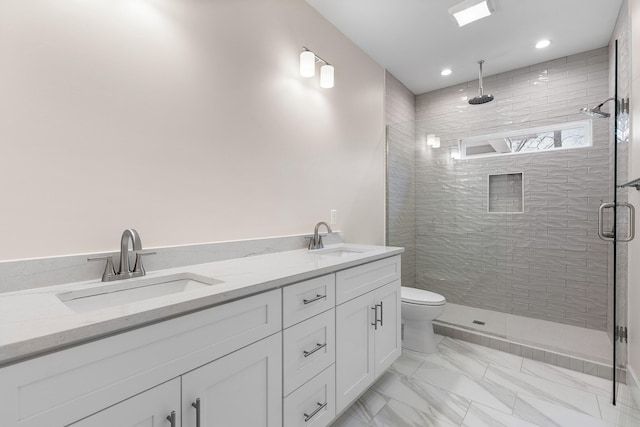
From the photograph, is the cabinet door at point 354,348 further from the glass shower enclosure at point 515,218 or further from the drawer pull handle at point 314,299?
the glass shower enclosure at point 515,218

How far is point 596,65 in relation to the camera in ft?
8.38

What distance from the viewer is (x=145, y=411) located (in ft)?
2.36

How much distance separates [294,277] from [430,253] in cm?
248

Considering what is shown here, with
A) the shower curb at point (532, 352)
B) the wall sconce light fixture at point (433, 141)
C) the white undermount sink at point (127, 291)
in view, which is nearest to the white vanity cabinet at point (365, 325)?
the white undermount sink at point (127, 291)

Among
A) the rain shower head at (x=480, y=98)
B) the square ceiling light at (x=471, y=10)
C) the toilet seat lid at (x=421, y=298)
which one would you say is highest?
the square ceiling light at (x=471, y=10)

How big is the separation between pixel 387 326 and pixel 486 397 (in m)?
0.71

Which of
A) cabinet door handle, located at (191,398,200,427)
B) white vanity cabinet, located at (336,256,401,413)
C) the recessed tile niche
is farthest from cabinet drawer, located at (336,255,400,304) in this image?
the recessed tile niche

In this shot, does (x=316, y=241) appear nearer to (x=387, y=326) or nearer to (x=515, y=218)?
(x=387, y=326)

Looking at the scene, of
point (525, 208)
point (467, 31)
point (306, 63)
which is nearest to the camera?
point (306, 63)

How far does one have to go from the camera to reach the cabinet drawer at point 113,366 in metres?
0.57

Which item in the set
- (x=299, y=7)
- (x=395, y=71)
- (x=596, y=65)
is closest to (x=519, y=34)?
(x=596, y=65)

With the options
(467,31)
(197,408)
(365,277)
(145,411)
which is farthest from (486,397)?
(467,31)

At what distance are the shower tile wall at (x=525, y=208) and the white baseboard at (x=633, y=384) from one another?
0.83m

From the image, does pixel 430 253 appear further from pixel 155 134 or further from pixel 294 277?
pixel 155 134
